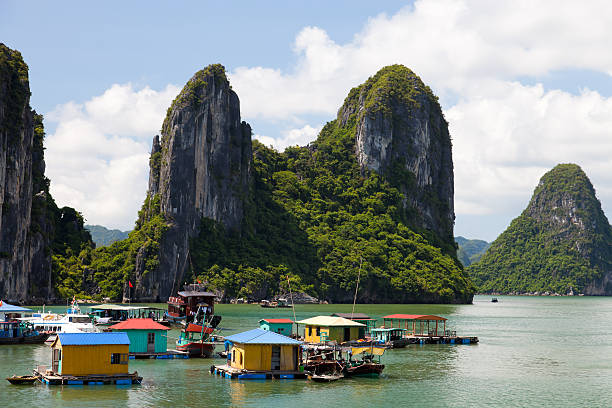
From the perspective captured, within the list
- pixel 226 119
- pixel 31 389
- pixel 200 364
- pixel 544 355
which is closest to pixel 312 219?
pixel 226 119

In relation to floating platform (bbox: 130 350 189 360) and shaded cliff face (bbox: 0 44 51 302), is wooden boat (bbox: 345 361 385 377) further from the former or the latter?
shaded cliff face (bbox: 0 44 51 302)

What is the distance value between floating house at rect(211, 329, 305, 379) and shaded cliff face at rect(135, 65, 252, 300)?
105m

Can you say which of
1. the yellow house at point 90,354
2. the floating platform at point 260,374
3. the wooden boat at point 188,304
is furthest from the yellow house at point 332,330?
the wooden boat at point 188,304

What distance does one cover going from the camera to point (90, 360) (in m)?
41.1

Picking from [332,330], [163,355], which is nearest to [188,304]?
[332,330]

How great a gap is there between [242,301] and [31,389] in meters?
115

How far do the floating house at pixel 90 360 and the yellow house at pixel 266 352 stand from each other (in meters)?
6.52

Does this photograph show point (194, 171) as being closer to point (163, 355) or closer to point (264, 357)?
point (163, 355)

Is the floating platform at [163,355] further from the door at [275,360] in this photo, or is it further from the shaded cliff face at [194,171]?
the shaded cliff face at [194,171]

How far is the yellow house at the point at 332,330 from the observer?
58969mm

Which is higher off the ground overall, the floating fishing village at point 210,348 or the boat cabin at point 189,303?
the boat cabin at point 189,303

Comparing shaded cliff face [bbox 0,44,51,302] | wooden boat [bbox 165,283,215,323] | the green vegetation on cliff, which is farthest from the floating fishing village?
the green vegetation on cliff

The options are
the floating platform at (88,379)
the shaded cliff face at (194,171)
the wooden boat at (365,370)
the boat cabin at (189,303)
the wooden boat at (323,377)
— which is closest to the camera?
the floating platform at (88,379)

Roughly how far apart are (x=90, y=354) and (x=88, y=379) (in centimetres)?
137
